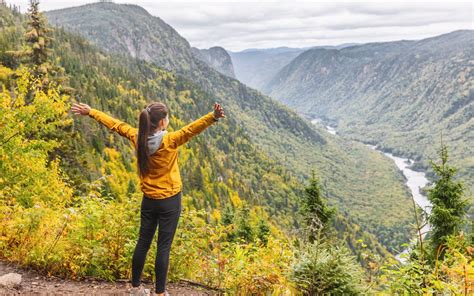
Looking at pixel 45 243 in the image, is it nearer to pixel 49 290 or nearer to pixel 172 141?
pixel 49 290

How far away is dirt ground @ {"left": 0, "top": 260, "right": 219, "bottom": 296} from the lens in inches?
235

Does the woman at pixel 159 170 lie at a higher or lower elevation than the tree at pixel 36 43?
lower

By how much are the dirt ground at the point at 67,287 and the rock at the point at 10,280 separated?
0.07 m

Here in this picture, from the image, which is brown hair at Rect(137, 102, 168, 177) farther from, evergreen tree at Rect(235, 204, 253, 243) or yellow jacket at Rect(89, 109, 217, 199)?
evergreen tree at Rect(235, 204, 253, 243)

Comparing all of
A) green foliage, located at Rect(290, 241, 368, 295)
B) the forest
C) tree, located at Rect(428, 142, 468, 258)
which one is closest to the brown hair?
the forest

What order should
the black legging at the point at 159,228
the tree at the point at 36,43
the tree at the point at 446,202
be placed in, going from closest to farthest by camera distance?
the black legging at the point at 159,228 < the tree at the point at 446,202 < the tree at the point at 36,43

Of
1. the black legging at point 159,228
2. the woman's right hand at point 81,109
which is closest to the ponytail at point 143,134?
the black legging at point 159,228

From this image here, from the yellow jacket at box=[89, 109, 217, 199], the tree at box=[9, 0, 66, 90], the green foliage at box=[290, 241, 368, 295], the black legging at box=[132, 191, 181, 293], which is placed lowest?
the green foliage at box=[290, 241, 368, 295]

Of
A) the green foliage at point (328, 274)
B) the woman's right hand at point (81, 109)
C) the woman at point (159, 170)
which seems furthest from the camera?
the woman's right hand at point (81, 109)

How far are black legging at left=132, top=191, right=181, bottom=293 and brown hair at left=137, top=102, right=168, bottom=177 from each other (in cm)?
48

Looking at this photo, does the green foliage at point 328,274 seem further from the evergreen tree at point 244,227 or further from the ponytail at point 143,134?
the evergreen tree at point 244,227

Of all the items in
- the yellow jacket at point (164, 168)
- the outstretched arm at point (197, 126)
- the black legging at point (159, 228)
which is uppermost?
the outstretched arm at point (197, 126)

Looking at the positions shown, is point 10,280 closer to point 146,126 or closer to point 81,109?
point 81,109

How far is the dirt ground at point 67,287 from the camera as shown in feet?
19.5
